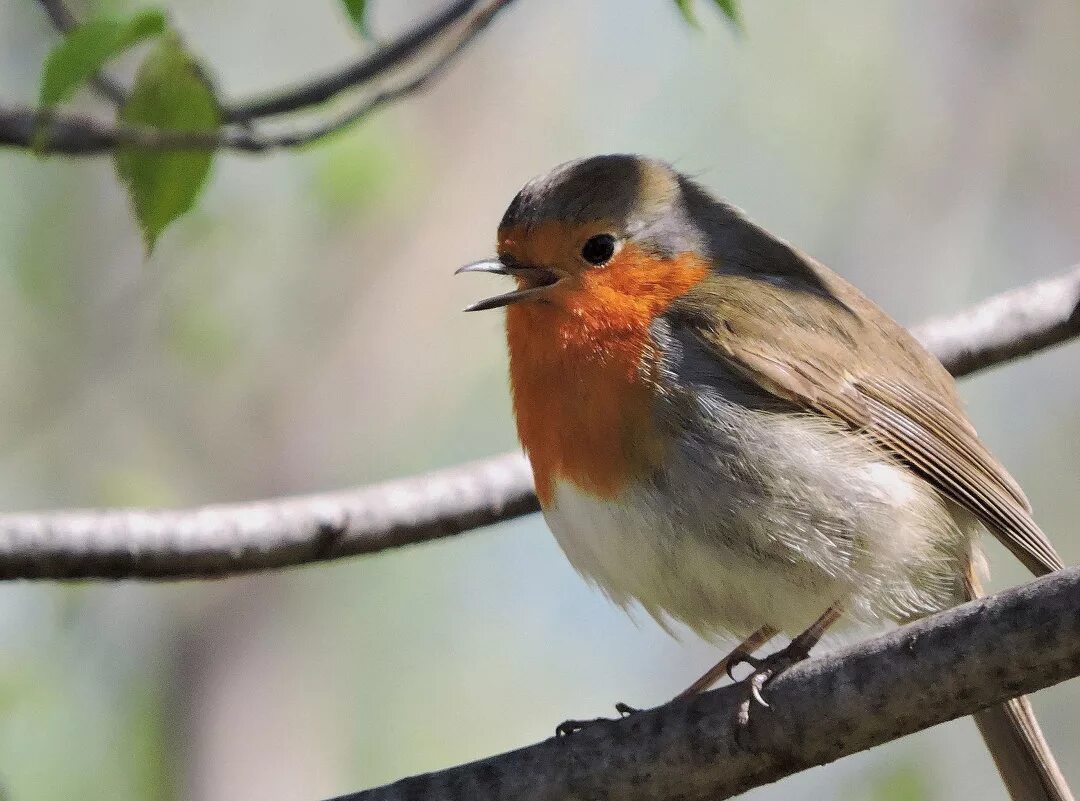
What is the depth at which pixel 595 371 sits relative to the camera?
3.80 metres

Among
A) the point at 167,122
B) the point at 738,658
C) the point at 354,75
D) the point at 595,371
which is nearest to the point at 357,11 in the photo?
the point at 354,75

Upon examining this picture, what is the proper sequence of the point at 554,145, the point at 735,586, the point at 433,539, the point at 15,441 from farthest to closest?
the point at 554,145
the point at 15,441
the point at 433,539
the point at 735,586

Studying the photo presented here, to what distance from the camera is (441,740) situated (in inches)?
325

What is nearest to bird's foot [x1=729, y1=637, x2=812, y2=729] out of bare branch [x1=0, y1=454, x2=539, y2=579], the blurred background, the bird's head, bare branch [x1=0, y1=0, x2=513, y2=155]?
bare branch [x1=0, y1=454, x2=539, y2=579]

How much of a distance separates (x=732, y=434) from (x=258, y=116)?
1.52 meters

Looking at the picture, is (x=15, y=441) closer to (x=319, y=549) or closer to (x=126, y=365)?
(x=126, y=365)

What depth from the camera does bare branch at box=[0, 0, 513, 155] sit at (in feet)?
9.32

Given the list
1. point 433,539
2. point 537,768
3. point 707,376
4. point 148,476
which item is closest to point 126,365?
point 148,476

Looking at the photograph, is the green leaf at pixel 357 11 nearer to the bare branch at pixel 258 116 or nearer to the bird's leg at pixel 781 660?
the bare branch at pixel 258 116

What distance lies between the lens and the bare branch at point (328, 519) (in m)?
3.42

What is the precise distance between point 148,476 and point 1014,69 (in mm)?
5325

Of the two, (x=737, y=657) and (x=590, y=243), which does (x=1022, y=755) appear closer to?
(x=737, y=657)

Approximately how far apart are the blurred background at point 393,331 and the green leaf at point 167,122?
4.03 meters

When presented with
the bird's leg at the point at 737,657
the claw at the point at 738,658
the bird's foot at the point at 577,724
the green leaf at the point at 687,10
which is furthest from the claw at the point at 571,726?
the green leaf at the point at 687,10
